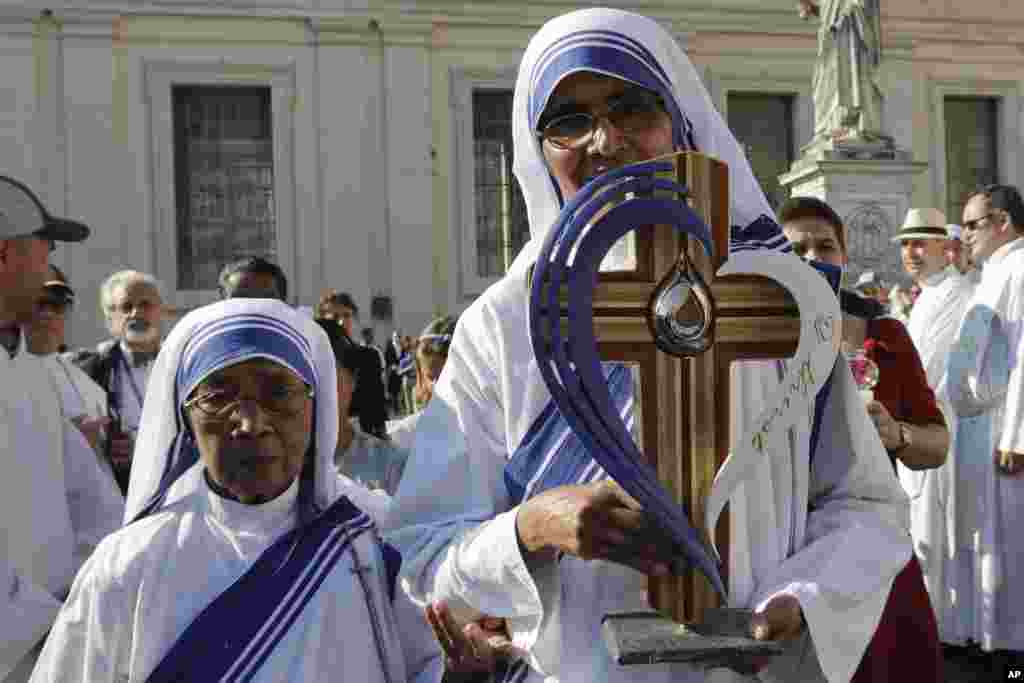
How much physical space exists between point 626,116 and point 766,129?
59.7ft

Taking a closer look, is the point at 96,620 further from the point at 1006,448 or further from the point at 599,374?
the point at 1006,448

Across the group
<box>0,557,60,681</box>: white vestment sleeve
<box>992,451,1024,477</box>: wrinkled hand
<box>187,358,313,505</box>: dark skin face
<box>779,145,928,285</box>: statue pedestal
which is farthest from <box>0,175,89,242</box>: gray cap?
<box>779,145,928,285</box>: statue pedestal

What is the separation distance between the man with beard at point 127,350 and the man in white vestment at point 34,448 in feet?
5.84

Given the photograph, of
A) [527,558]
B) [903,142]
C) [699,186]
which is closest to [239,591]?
[527,558]

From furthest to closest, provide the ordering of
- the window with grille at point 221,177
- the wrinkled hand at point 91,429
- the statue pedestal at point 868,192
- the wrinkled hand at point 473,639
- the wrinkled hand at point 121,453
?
the window with grille at point 221,177, the statue pedestal at point 868,192, the wrinkled hand at point 121,453, the wrinkled hand at point 91,429, the wrinkled hand at point 473,639

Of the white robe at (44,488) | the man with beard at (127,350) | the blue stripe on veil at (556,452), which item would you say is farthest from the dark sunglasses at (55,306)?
the blue stripe on veil at (556,452)

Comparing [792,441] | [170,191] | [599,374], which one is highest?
[170,191]

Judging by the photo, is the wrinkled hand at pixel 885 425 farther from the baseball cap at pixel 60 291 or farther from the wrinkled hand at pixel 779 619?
the baseball cap at pixel 60 291

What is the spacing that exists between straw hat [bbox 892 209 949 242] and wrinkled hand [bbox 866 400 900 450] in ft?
11.1

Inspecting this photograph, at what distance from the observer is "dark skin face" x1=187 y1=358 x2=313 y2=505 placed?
2.24 m

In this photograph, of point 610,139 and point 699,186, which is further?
point 610,139

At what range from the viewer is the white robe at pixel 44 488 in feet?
10.9

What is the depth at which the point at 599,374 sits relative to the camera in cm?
140

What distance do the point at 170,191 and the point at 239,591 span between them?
1550cm
